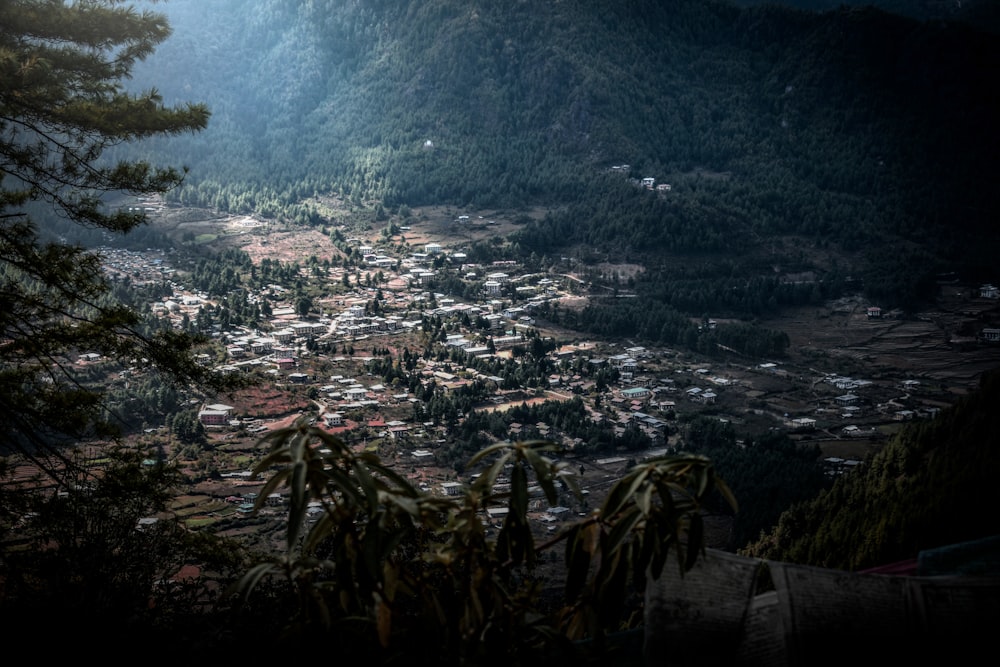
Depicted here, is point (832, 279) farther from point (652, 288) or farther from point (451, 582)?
point (451, 582)

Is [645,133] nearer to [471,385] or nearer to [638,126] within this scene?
[638,126]

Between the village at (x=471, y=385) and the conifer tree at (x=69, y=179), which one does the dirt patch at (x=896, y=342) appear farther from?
the conifer tree at (x=69, y=179)

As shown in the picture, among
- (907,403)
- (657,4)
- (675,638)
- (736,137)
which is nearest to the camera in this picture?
(675,638)

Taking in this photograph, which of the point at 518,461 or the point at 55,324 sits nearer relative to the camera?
the point at 518,461

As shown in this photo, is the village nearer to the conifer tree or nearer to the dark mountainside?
the dark mountainside

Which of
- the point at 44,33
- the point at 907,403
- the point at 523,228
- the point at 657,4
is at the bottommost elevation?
the point at 907,403

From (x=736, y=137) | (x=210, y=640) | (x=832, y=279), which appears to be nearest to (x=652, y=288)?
(x=832, y=279)

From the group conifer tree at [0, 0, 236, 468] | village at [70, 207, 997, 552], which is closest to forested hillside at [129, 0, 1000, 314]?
village at [70, 207, 997, 552]

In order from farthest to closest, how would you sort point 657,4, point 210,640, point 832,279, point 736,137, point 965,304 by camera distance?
point 657,4 → point 736,137 → point 832,279 → point 965,304 → point 210,640
